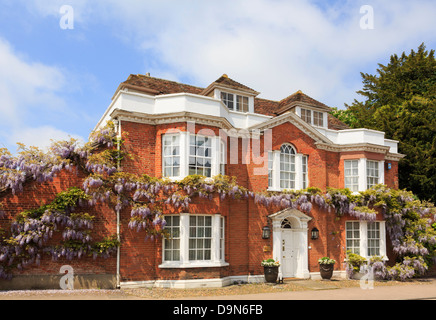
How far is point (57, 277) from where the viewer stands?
42.1 ft

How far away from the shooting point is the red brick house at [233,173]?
14.0 metres

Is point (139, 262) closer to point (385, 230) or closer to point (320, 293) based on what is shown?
point (320, 293)

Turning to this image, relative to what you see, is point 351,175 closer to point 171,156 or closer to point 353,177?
point 353,177

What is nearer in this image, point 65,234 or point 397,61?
point 65,234

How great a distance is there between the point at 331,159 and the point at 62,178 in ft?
39.8

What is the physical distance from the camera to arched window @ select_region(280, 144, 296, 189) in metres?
17.3

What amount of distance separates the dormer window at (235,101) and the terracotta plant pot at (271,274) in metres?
7.07

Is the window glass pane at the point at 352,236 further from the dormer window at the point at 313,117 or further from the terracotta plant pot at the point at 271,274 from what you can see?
the dormer window at the point at 313,117

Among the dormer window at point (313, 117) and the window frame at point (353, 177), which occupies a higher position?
the dormer window at point (313, 117)

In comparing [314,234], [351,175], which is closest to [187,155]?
[314,234]

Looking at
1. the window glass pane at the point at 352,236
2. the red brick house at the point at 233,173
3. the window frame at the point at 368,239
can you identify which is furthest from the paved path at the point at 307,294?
the window glass pane at the point at 352,236

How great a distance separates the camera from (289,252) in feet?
55.4

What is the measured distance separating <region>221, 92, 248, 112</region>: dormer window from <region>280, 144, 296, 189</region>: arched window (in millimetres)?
2585

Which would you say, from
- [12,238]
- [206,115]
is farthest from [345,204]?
[12,238]
